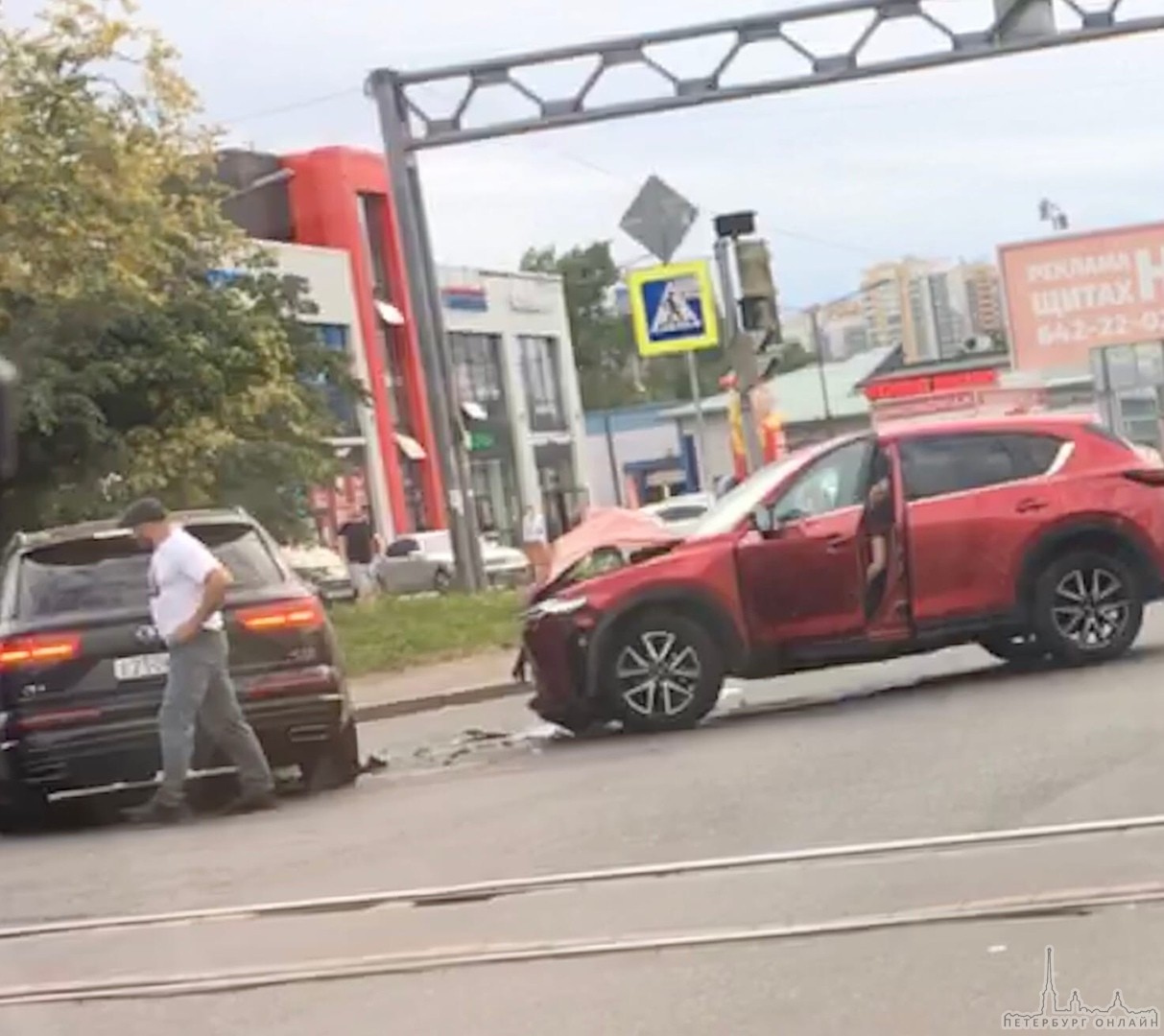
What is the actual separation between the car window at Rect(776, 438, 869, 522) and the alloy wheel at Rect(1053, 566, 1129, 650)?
1.36 m

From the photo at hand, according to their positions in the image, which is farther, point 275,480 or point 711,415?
point 711,415

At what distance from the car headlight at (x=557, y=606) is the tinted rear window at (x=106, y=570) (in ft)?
5.66

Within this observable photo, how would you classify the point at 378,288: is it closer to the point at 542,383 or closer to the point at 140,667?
the point at 542,383

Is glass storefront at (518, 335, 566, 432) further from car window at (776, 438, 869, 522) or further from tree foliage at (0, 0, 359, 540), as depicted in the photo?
car window at (776, 438, 869, 522)

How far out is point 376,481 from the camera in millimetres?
55156

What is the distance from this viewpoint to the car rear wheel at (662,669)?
13141 millimetres

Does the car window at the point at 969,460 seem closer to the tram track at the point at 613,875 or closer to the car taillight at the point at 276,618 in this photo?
the car taillight at the point at 276,618

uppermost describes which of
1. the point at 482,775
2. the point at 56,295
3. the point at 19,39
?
the point at 19,39

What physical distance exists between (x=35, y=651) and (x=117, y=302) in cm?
1466

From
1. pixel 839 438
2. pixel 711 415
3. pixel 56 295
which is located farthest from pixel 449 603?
pixel 711 415

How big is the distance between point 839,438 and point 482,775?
308 cm

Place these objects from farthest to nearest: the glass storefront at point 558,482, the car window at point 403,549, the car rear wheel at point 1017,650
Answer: the glass storefront at point 558,482, the car window at point 403,549, the car rear wheel at point 1017,650

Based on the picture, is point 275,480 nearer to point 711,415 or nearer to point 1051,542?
point 1051,542

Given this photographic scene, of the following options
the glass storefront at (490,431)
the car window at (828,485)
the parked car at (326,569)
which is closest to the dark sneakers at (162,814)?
the car window at (828,485)
